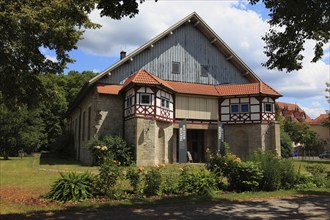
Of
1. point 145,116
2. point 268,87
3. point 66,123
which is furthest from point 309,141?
point 145,116

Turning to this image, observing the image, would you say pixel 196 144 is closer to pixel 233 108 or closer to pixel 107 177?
pixel 233 108

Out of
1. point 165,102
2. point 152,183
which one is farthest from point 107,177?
point 165,102

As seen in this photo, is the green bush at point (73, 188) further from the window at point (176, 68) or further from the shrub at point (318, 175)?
the window at point (176, 68)

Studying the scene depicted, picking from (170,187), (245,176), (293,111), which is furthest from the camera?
(293,111)

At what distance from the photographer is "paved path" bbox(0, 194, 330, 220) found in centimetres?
877

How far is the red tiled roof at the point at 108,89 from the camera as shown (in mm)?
27625

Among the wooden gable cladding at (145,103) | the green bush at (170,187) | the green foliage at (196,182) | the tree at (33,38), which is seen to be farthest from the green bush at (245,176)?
the wooden gable cladding at (145,103)

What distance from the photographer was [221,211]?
31.4 feet

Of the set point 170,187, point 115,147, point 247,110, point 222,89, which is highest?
point 222,89

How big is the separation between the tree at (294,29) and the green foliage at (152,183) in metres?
5.38

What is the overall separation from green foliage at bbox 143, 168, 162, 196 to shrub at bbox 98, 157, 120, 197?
1.08 metres

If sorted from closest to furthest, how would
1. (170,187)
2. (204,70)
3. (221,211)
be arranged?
(221,211) → (170,187) → (204,70)

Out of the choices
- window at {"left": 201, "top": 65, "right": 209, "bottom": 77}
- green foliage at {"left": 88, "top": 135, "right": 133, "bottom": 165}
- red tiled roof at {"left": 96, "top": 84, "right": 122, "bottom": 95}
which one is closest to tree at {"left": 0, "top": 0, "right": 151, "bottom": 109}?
green foliage at {"left": 88, "top": 135, "right": 133, "bottom": 165}

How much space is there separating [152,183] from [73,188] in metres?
2.65
